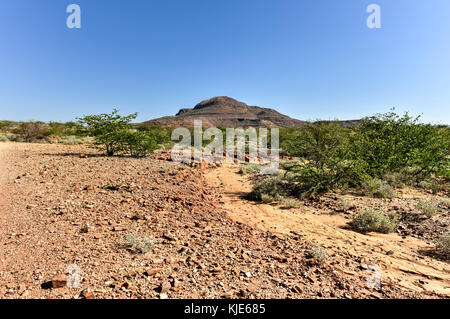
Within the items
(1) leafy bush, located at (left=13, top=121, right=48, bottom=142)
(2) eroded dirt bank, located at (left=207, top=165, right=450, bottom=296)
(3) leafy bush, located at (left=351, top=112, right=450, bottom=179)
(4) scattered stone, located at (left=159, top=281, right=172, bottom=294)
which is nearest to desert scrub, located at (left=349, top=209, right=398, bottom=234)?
(2) eroded dirt bank, located at (left=207, top=165, right=450, bottom=296)

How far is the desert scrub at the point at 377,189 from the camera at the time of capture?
6.83 m

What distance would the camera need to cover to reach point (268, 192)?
7141 millimetres

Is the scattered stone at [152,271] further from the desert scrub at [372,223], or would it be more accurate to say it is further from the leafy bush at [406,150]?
the leafy bush at [406,150]

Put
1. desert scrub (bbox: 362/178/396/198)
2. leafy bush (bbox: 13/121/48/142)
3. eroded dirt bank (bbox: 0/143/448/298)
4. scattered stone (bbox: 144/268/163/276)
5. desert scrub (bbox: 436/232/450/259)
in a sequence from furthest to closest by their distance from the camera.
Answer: leafy bush (bbox: 13/121/48/142) < desert scrub (bbox: 362/178/396/198) < desert scrub (bbox: 436/232/450/259) < scattered stone (bbox: 144/268/163/276) < eroded dirt bank (bbox: 0/143/448/298)

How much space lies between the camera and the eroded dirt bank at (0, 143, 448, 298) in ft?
8.07

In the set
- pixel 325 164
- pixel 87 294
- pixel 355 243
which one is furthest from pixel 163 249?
pixel 325 164

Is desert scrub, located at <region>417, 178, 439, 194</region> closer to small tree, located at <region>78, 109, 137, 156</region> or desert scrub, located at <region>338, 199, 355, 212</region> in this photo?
desert scrub, located at <region>338, 199, 355, 212</region>

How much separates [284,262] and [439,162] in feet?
29.1

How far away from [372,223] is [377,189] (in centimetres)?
287

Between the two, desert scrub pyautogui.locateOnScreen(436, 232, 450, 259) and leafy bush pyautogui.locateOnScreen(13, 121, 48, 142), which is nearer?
desert scrub pyautogui.locateOnScreen(436, 232, 450, 259)

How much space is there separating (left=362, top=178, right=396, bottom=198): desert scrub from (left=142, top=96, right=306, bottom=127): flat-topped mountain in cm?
6420
